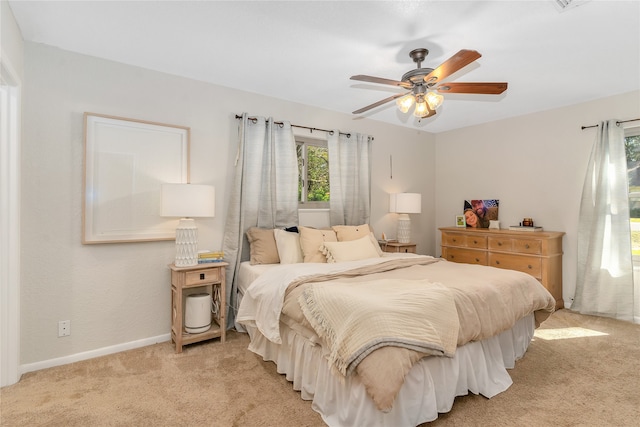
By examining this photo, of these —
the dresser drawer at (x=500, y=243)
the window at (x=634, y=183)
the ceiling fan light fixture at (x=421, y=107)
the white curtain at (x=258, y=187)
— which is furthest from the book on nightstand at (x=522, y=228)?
the white curtain at (x=258, y=187)

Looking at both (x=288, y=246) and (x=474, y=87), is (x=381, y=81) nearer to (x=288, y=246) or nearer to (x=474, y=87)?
(x=474, y=87)

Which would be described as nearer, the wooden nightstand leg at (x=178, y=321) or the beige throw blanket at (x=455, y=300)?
the beige throw blanket at (x=455, y=300)

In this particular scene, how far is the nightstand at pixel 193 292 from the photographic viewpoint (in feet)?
8.89

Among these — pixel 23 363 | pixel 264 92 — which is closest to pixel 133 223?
pixel 23 363

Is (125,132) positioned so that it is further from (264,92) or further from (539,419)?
(539,419)

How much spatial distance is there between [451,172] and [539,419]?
3.88 meters

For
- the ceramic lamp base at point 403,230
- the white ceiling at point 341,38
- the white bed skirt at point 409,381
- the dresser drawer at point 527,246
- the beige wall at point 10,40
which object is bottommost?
the white bed skirt at point 409,381

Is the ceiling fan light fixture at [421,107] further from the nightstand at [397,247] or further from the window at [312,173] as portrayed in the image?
the nightstand at [397,247]

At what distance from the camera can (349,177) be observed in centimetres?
414

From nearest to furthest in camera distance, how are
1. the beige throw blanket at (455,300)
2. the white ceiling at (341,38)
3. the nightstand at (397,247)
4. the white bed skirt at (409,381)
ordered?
the beige throw blanket at (455,300)
the white bed skirt at (409,381)
the white ceiling at (341,38)
the nightstand at (397,247)

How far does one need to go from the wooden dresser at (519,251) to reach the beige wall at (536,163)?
0.24 meters

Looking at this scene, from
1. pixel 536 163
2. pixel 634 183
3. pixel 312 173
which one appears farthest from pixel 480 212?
pixel 312 173

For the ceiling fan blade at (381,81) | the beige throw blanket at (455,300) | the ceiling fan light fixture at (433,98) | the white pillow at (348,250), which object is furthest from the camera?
the white pillow at (348,250)

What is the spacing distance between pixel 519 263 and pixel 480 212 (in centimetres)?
105
